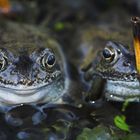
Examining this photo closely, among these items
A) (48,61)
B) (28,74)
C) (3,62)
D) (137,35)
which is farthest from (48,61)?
(137,35)

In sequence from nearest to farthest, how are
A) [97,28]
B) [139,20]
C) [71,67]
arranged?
1. [139,20]
2. [71,67]
3. [97,28]

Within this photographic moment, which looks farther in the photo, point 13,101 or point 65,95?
point 65,95

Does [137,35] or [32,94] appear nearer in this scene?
[137,35]

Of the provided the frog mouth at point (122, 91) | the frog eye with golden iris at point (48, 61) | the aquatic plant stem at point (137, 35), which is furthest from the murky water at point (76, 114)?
the aquatic plant stem at point (137, 35)

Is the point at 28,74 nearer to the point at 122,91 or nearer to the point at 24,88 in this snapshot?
the point at 24,88

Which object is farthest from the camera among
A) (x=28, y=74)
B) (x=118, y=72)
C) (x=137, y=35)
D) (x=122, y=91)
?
(x=122, y=91)

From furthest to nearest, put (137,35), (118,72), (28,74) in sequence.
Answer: (118,72), (28,74), (137,35)

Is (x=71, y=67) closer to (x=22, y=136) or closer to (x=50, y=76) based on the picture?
(x=50, y=76)

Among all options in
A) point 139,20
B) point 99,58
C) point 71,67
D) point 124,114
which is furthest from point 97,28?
point 139,20
